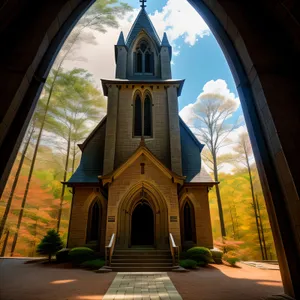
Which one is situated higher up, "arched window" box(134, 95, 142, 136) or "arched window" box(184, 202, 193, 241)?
"arched window" box(134, 95, 142, 136)

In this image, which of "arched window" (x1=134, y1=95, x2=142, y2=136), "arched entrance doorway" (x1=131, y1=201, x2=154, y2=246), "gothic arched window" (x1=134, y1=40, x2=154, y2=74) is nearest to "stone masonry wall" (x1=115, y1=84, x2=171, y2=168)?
"arched window" (x1=134, y1=95, x2=142, y2=136)

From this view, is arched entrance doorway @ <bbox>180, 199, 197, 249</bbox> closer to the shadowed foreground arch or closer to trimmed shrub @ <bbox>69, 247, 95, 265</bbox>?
trimmed shrub @ <bbox>69, 247, 95, 265</bbox>

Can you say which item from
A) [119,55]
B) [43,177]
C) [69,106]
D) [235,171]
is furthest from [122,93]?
[235,171]

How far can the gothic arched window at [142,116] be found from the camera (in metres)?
15.5

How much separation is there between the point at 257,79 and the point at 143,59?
17072 mm

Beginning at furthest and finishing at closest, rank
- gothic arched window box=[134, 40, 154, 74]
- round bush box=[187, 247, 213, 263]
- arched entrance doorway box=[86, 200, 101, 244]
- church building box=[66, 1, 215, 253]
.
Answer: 1. gothic arched window box=[134, 40, 154, 74]
2. arched entrance doorway box=[86, 200, 101, 244]
3. church building box=[66, 1, 215, 253]
4. round bush box=[187, 247, 213, 263]

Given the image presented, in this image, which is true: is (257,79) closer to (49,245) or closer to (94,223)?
(94,223)

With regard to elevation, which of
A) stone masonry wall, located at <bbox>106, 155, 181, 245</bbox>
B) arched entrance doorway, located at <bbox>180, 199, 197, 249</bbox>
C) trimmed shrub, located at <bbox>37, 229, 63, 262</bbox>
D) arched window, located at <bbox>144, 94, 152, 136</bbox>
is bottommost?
trimmed shrub, located at <bbox>37, 229, 63, 262</bbox>

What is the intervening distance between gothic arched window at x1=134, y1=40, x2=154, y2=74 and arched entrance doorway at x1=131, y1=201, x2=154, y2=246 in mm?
12547

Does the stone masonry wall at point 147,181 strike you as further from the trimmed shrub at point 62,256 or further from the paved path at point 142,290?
the paved path at point 142,290

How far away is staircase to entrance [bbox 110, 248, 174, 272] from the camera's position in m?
8.84

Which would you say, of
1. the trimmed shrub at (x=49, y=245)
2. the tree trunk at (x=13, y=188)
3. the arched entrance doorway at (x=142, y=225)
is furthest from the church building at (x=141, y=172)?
the tree trunk at (x=13, y=188)

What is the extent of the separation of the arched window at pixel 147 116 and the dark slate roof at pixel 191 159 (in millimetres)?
2873

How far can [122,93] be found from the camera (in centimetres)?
1609
